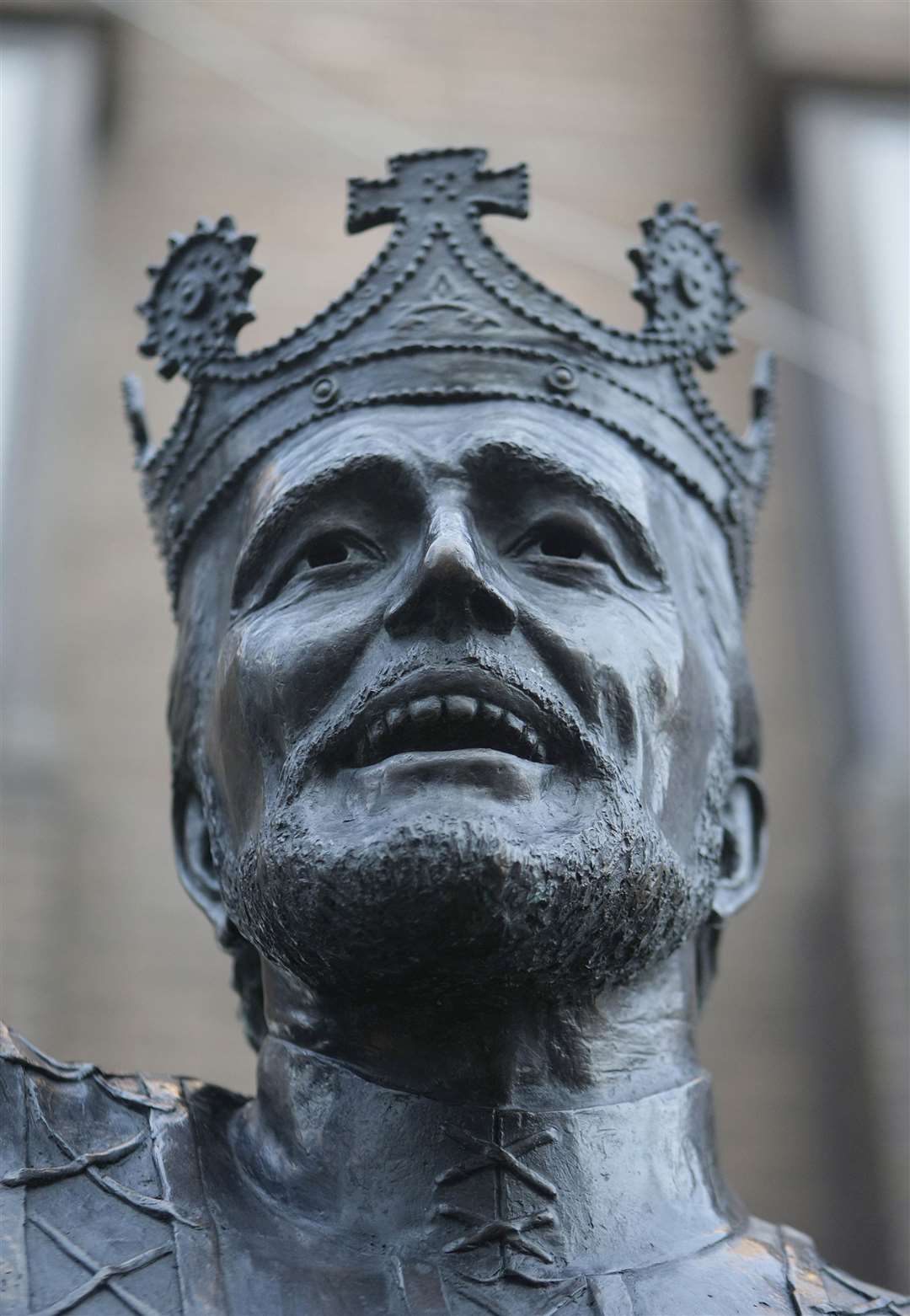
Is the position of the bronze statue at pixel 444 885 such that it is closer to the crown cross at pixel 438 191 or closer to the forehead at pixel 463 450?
the forehead at pixel 463 450

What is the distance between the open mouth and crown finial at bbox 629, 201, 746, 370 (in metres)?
0.90

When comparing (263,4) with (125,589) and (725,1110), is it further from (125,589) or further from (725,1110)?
(725,1110)

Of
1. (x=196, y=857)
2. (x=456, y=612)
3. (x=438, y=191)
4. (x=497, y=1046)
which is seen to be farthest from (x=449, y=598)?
(x=438, y=191)

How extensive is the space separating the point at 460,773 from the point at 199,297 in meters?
1.09

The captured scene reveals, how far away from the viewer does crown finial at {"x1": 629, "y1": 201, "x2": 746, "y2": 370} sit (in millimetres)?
2766

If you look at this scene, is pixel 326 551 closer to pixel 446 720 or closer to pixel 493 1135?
pixel 446 720

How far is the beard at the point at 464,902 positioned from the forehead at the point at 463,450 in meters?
0.44

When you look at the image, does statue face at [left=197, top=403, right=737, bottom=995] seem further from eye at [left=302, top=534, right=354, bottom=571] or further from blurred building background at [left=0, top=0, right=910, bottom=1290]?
blurred building background at [left=0, top=0, right=910, bottom=1290]

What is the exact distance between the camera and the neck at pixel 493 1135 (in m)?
2.06

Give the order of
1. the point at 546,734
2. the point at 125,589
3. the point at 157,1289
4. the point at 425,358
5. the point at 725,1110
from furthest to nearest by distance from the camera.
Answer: the point at 125,589, the point at 725,1110, the point at 425,358, the point at 546,734, the point at 157,1289

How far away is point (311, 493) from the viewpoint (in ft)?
7.61

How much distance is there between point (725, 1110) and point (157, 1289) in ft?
6.92

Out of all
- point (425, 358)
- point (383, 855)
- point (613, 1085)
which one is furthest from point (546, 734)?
point (425, 358)

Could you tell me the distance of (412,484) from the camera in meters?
2.27
